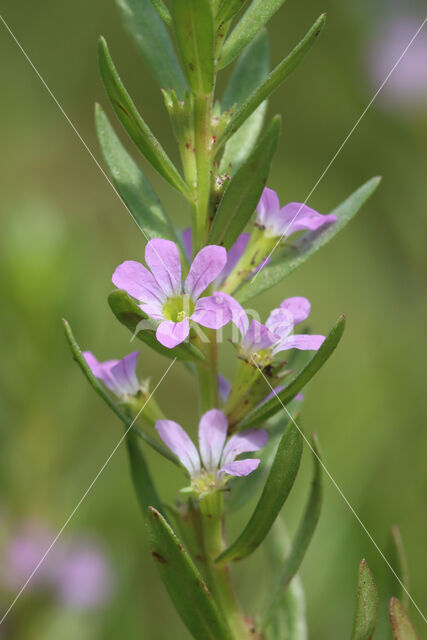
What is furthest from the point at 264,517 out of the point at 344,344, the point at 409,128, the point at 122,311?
the point at 344,344

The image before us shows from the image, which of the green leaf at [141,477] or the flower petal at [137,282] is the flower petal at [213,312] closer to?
the flower petal at [137,282]

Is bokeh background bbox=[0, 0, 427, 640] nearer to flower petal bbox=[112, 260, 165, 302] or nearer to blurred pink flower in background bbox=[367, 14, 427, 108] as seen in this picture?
blurred pink flower in background bbox=[367, 14, 427, 108]

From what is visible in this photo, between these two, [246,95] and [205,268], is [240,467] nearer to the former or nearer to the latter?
[205,268]

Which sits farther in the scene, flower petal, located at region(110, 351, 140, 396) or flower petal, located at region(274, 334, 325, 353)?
flower petal, located at region(110, 351, 140, 396)

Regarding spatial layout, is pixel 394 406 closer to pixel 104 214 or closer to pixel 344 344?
pixel 344 344

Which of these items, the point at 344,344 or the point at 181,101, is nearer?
the point at 181,101

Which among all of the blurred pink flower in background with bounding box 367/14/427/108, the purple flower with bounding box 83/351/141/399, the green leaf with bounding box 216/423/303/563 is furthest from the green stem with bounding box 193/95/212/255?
the blurred pink flower in background with bounding box 367/14/427/108
